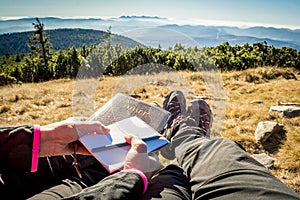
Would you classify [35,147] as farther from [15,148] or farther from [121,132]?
[121,132]

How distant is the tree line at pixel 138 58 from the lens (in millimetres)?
2225

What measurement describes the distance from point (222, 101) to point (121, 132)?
2771 millimetres

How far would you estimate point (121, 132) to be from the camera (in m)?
1.42

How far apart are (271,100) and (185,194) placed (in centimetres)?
369

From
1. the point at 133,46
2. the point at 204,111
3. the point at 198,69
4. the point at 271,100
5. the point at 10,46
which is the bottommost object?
the point at 10,46

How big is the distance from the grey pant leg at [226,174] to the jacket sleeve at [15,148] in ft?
2.42

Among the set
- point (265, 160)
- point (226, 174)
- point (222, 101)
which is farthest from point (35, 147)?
point (222, 101)

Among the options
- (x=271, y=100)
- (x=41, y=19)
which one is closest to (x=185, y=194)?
(x=271, y=100)

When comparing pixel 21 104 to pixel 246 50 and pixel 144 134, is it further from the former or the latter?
pixel 246 50

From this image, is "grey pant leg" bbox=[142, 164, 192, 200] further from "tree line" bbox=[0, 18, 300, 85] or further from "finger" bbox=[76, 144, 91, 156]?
"tree line" bbox=[0, 18, 300, 85]

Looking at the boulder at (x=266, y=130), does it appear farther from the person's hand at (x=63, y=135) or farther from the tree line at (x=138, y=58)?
the person's hand at (x=63, y=135)

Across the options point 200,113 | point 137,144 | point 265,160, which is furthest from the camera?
point 200,113

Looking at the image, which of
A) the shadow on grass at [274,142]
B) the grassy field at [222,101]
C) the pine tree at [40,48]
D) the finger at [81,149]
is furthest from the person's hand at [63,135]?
the pine tree at [40,48]

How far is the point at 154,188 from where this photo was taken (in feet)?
3.79
